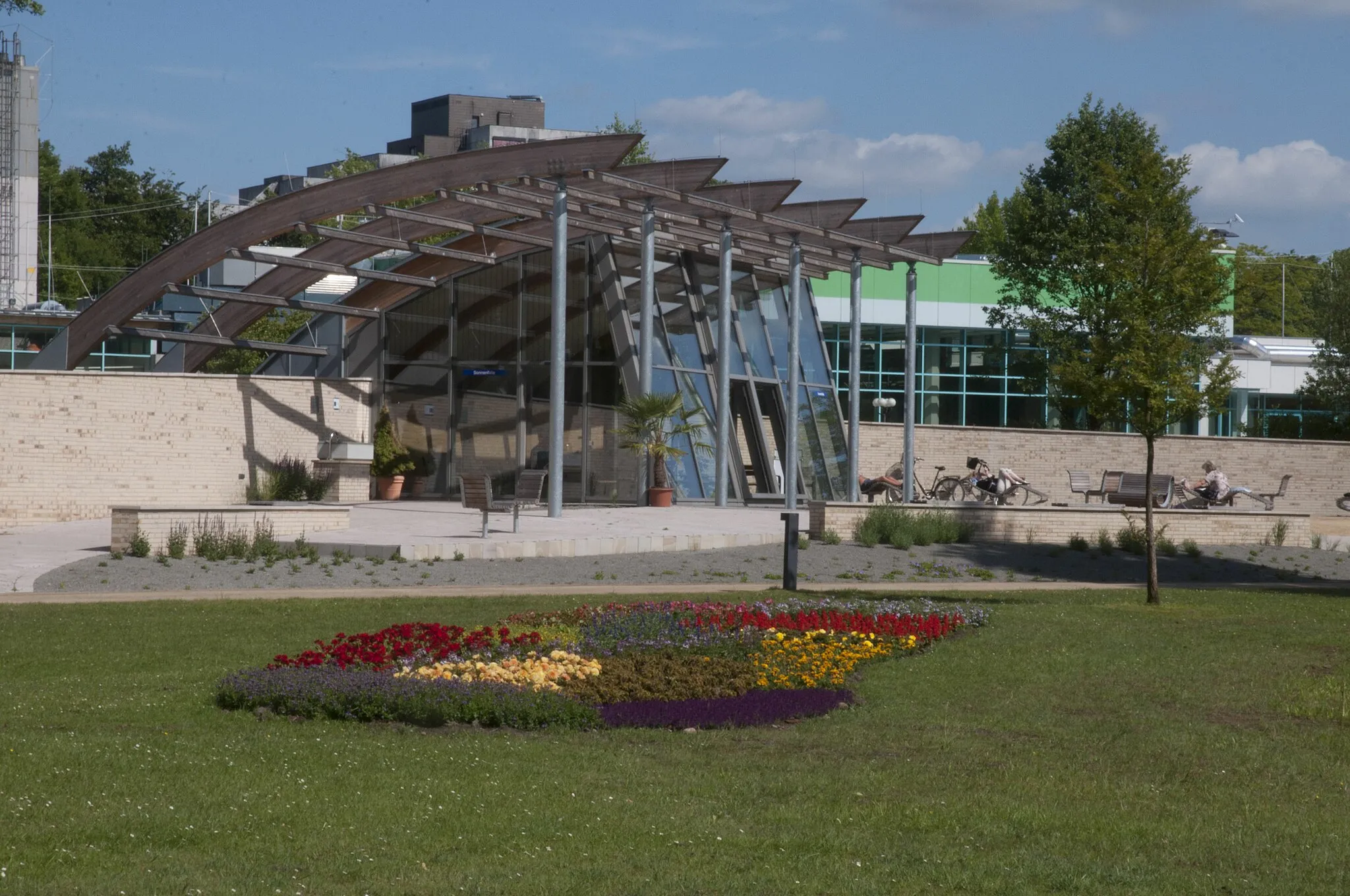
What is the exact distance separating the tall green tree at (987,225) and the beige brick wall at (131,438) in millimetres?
48136

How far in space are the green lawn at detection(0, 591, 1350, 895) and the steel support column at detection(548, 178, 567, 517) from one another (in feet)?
41.6

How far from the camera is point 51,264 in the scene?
64.6m

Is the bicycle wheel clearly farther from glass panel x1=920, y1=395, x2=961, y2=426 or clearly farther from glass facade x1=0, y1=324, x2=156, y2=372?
glass facade x1=0, y1=324, x2=156, y2=372

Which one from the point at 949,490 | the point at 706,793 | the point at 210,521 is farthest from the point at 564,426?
the point at 706,793

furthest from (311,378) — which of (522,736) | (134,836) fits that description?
(134,836)

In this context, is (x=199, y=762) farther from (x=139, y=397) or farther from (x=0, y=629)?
(x=139, y=397)

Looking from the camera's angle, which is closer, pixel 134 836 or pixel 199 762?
pixel 134 836

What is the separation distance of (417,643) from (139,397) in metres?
16.0

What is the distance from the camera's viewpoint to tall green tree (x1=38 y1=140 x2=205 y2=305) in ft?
227

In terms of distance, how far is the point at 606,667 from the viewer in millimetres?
10227

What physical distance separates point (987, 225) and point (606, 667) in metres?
71.9

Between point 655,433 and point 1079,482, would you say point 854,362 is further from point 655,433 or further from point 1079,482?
point 655,433

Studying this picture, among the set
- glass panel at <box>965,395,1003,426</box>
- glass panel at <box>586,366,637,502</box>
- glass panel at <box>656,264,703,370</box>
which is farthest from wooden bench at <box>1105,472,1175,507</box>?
glass panel at <box>965,395,1003,426</box>

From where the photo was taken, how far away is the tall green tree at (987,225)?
241ft
